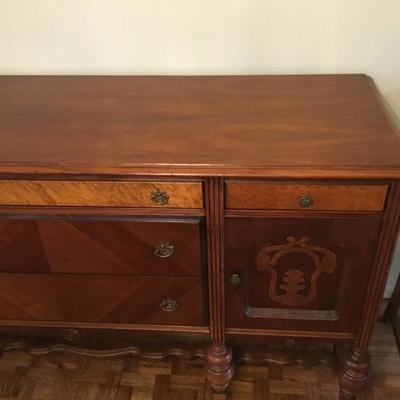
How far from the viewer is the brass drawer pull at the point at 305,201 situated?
93 cm

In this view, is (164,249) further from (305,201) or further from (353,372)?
(353,372)

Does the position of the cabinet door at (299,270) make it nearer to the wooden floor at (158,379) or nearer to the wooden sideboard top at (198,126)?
the wooden sideboard top at (198,126)

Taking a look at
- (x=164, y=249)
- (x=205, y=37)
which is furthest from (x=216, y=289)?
(x=205, y=37)

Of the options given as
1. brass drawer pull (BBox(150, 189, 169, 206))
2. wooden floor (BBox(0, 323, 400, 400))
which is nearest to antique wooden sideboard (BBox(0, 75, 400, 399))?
brass drawer pull (BBox(150, 189, 169, 206))

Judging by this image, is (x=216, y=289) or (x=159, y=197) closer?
(x=159, y=197)

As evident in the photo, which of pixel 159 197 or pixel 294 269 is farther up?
pixel 159 197

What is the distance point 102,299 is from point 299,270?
0.51m

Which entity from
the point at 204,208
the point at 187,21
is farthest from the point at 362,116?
the point at 187,21

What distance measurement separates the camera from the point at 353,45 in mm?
1240

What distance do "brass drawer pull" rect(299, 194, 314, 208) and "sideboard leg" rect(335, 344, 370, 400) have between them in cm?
52

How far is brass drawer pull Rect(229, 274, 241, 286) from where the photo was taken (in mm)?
1079

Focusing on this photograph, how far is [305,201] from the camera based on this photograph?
932 mm

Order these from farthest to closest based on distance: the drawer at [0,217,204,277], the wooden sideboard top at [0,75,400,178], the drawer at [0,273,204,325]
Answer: the drawer at [0,273,204,325]
the drawer at [0,217,204,277]
the wooden sideboard top at [0,75,400,178]

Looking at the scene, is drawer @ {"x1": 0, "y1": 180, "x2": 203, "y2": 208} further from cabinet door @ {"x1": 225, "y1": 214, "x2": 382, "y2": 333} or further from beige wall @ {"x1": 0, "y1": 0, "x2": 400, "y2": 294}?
beige wall @ {"x1": 0, "y1": 0, "x2": 400, "y2": 294}
